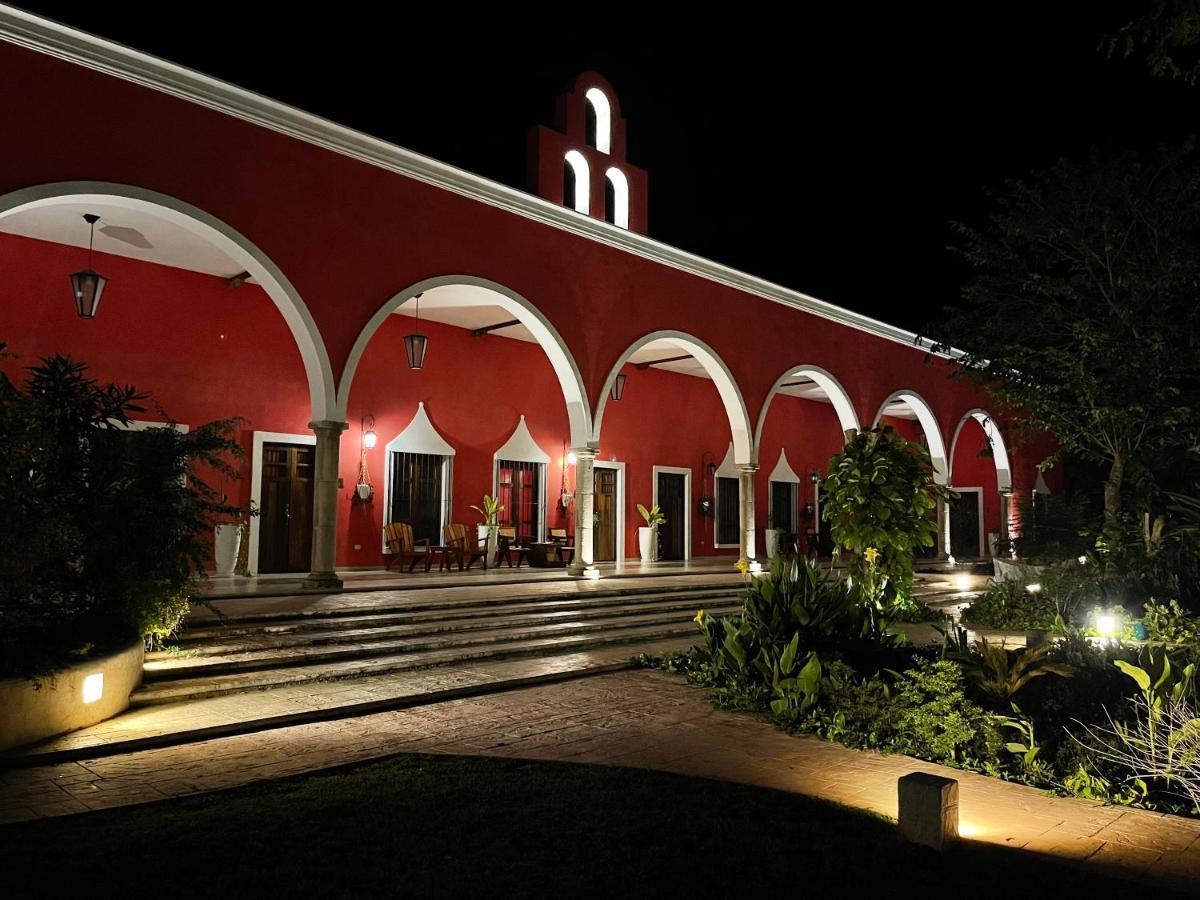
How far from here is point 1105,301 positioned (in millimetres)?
11602

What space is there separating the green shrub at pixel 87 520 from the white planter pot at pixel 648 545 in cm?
1076

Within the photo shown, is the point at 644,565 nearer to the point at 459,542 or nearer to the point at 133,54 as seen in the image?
the point at 459,542

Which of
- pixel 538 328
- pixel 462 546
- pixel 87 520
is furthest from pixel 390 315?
pixel 87 520

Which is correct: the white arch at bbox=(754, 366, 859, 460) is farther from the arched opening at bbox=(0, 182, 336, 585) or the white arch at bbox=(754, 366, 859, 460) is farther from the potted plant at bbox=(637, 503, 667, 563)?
the arched opening at bbox=(0, 182, 336, 585)

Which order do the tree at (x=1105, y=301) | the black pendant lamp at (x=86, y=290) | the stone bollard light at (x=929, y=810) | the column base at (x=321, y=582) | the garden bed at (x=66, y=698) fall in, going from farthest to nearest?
1. the tree at (x=1105, y=301)
2. the column base at (x=321, y=582)
3. the black pendant lamp at (x=86, y=290)
4. the garden bed at (x=66, y=698)
5. the stone bollard light at (x=929, y=810)

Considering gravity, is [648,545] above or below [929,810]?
above

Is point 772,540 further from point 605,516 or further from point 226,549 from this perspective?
point 226,549

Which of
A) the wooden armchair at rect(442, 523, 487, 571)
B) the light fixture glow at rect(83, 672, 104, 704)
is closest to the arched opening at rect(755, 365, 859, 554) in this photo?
the wooden armchair at rect(442, 523, 487, 571)

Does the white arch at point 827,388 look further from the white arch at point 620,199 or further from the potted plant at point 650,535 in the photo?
the white arch at point 620,199

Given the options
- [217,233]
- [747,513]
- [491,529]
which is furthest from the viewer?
[747,513]

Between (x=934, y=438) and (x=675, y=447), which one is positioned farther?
(x=934, y=438)

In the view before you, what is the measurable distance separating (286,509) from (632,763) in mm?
9049

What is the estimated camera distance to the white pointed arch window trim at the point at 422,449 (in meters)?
13.5

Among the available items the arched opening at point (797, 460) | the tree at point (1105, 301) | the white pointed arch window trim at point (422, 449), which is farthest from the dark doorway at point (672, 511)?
the tree at point (1105, 301)
